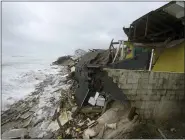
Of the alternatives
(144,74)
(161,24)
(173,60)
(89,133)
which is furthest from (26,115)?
(161,24)

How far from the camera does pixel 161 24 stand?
8.94m

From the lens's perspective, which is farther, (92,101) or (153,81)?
(92,101)

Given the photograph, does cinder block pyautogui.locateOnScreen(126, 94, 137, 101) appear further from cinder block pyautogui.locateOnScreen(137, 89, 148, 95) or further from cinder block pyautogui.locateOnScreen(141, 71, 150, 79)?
cinder block pyautogui.locateOnScreen(141, 71, 150, 79)

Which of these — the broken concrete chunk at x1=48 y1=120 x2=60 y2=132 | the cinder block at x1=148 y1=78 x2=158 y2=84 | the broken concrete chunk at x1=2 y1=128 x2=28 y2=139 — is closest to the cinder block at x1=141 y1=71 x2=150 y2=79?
the cinder block at x1=148 y1=78 x2=158 y2=84

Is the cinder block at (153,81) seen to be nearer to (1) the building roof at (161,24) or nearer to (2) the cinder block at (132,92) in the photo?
(2) the cinder block at (132,92)

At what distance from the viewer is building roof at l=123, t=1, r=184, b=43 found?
712cm

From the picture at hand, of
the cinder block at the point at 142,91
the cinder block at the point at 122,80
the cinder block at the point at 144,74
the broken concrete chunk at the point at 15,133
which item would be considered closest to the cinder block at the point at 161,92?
the cinder block at the point at 142,91

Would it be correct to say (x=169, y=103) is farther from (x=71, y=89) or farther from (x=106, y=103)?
(x=71, y=89)

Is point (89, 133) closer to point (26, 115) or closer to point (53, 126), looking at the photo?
point (53, 126)

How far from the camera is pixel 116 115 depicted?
26.8ft

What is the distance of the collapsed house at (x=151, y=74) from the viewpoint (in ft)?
23.3

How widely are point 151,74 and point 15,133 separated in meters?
6.46

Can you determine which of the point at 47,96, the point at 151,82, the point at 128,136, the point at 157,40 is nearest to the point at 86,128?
the point at 128,136

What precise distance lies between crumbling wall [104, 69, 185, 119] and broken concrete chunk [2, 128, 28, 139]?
4837mm
